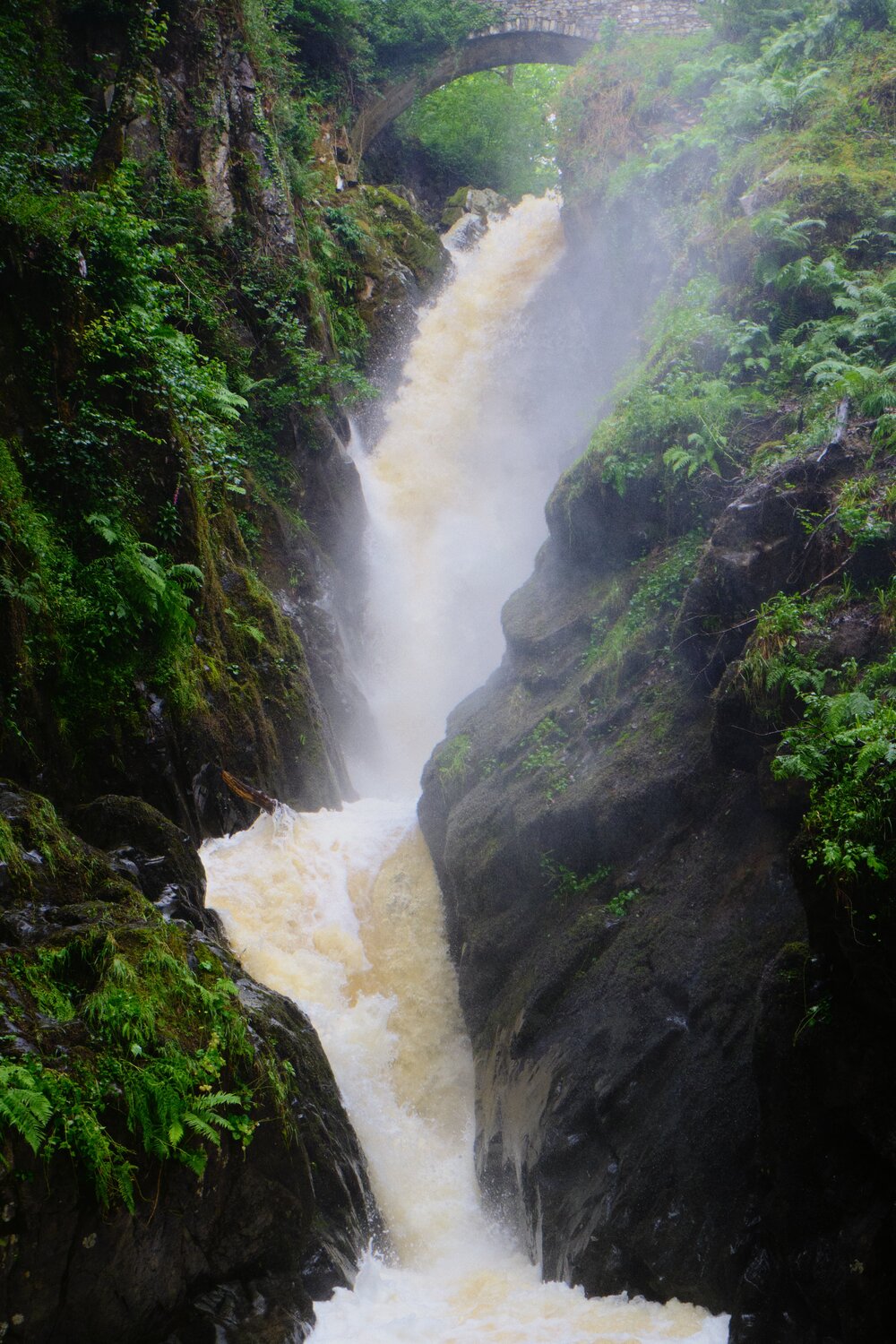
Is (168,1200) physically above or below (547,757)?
below

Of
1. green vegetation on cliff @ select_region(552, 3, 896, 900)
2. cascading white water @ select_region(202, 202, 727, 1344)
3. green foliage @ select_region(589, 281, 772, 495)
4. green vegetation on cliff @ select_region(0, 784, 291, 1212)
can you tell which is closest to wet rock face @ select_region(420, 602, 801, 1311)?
cascading white water @ select_region(202, 202, 727, 1344)

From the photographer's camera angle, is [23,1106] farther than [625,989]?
No

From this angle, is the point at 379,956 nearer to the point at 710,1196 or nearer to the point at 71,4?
the point at 710,1196

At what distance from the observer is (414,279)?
22.6m

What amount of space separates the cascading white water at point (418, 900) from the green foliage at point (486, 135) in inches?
319

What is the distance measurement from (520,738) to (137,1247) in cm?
709

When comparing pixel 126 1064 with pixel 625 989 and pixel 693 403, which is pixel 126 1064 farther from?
pixel 693 403

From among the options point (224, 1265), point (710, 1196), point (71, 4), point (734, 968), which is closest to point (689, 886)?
point (734, 968)

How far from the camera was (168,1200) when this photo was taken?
507 cm

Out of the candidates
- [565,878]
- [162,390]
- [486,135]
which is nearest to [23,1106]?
[565,878]

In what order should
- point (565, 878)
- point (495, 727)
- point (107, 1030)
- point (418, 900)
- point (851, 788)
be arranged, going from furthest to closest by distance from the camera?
point (495, 727)
point (418, 900)
point (565, 878)
point (107, 1030)
point (851, 788)

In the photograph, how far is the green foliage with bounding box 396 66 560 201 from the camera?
93.8 ft

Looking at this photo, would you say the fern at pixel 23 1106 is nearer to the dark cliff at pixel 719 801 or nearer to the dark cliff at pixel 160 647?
the dark cliff at pixel 160 647

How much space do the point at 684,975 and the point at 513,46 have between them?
87.9 feet
